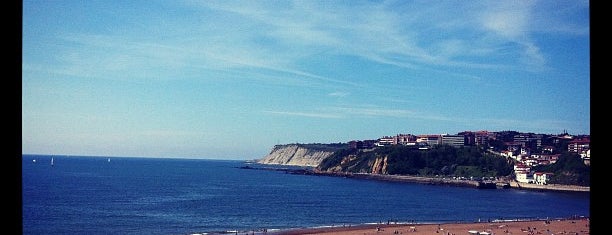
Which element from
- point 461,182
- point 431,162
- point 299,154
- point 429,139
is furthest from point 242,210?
point 299,154

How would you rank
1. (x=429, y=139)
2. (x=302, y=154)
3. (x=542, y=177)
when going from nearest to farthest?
(x=542, y=177) < (x=429, y=139) < (x=302, y=154)

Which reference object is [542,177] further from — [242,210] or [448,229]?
[242,210]

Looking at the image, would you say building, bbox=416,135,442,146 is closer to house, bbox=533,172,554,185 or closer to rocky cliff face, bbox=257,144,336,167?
rocky cliff face, bbox=257,144,336,167

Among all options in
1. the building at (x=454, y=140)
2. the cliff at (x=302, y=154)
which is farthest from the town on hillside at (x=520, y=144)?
the cliff at (x=302, y=154)

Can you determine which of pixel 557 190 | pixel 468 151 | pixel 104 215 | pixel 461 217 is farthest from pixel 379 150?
pixel 104 215

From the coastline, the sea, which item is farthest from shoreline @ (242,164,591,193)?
the sea

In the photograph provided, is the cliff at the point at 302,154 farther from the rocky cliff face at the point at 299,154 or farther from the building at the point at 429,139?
the building at the point at 429,139
